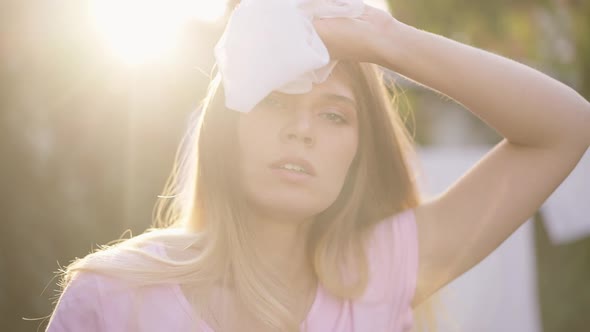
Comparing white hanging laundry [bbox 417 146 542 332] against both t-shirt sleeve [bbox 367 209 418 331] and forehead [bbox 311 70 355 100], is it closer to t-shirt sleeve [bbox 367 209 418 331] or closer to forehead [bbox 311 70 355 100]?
t-shirt sleeve [bbox 367 209 418 331]

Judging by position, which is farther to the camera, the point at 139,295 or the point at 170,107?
the point at 170,107

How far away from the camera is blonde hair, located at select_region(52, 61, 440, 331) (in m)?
1.51

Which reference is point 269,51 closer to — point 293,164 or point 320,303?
point 293,164

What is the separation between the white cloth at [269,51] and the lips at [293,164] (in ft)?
0.44

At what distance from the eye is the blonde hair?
9cm

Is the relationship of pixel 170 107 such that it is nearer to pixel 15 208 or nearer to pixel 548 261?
pixel 15 208

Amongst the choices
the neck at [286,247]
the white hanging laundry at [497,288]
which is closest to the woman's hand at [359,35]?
the neck at [286,247]

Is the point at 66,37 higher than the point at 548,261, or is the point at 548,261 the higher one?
the point at 66,37

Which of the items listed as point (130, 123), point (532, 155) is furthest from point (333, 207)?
point (130, 123)

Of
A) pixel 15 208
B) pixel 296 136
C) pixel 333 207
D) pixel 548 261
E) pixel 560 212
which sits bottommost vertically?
pixel 548 261

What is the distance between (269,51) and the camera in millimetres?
1351

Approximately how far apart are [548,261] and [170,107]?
2.57 m

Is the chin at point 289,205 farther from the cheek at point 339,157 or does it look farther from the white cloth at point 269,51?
the white cloth at point 269,51

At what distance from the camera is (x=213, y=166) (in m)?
1.61
